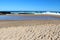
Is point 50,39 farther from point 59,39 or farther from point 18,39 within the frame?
point 18,39

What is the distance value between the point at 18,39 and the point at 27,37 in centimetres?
49

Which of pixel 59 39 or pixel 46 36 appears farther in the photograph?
pixel 46 36

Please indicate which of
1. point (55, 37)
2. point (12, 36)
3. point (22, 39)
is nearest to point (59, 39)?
point (55, 37)

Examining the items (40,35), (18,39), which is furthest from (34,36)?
(18,39)

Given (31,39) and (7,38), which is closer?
(31,39)

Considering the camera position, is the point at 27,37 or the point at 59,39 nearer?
the point at 59,39

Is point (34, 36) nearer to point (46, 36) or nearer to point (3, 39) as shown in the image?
point (46, 36)

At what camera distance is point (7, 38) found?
701 cm

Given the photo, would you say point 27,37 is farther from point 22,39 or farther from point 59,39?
point 59,39

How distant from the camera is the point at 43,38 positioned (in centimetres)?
665

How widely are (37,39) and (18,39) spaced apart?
0.94m

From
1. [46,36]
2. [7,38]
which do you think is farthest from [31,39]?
[7,38]

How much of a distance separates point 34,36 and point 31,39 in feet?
1.44

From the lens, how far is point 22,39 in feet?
21.8
